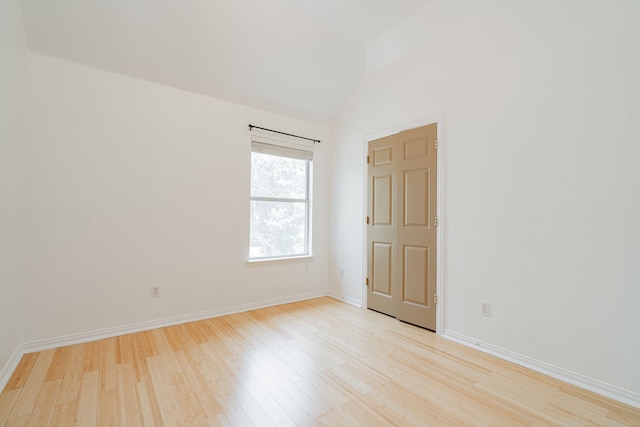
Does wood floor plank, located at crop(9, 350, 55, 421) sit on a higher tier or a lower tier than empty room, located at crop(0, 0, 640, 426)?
A: lower

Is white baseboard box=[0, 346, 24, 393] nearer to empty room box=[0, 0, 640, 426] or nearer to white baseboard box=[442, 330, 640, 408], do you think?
empty room box=[0, 0, 640, 426]

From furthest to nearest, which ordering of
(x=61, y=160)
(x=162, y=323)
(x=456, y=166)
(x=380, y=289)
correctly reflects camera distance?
(x=380, y=289) < (x=162, y=323) < (x=456, y=166) < (x=61, y=160)

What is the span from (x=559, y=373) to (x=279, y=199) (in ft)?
10.7

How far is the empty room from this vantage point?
185 cm

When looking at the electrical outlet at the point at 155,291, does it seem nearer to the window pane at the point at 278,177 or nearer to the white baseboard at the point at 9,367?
the white baseboard at the point at 9,367

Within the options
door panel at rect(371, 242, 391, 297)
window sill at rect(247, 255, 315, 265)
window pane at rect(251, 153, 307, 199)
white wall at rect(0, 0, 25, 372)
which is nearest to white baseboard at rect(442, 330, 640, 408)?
door panel at rect(371, 242, 391, 297)

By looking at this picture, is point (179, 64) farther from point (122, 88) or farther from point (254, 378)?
point (254, 378)

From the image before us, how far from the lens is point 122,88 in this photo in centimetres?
277

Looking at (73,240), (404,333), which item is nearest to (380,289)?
(404,333)

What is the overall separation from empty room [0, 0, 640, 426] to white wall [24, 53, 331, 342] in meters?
0.02

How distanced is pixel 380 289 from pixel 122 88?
3.53 metres

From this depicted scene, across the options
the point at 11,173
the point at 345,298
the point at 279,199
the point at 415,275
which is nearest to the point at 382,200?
the point at 415,275

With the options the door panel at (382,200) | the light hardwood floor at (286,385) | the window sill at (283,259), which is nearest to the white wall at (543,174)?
the light hardwood floor at (286,385)

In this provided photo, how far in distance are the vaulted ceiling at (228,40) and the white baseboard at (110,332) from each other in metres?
2.50
